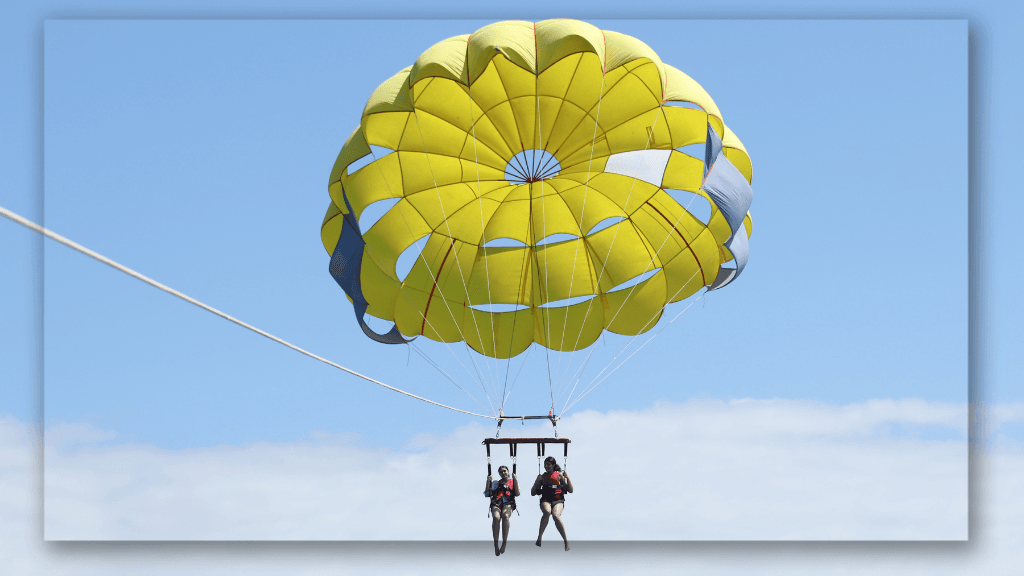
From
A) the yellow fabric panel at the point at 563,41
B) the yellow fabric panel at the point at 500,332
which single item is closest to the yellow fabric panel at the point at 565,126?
the yellow fabric panel at the point at 563,41

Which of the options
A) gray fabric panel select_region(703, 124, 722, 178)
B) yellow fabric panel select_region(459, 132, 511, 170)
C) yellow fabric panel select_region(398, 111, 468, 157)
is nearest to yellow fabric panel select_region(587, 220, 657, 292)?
yellow fabric panel select_region(459, 132, 511, 170)

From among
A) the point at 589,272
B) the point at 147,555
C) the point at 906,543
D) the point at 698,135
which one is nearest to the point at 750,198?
the point at 698,135

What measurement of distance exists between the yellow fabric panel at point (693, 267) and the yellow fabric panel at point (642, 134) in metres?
1.17

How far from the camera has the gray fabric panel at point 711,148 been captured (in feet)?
34.7

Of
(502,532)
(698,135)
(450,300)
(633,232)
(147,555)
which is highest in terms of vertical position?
(698,135)

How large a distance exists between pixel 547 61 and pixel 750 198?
2.66 metres

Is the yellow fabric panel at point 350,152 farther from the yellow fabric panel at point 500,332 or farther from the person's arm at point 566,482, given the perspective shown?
the person's arm at point 566,482

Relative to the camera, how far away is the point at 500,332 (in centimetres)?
1235

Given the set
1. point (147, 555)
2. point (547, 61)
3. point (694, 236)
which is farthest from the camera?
point (147, 555)

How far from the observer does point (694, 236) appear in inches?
467

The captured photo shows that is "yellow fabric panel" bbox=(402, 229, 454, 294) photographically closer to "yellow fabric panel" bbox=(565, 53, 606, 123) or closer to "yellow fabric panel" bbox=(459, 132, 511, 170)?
"yellow fabric panel" bbox=(459, 132, 511, 170)

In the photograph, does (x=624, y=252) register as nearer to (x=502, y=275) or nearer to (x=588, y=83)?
(x=502, y=275)

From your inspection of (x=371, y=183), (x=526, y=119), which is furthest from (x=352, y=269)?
(x=526, y=119)

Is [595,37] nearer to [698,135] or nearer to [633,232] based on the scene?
[698,135]
